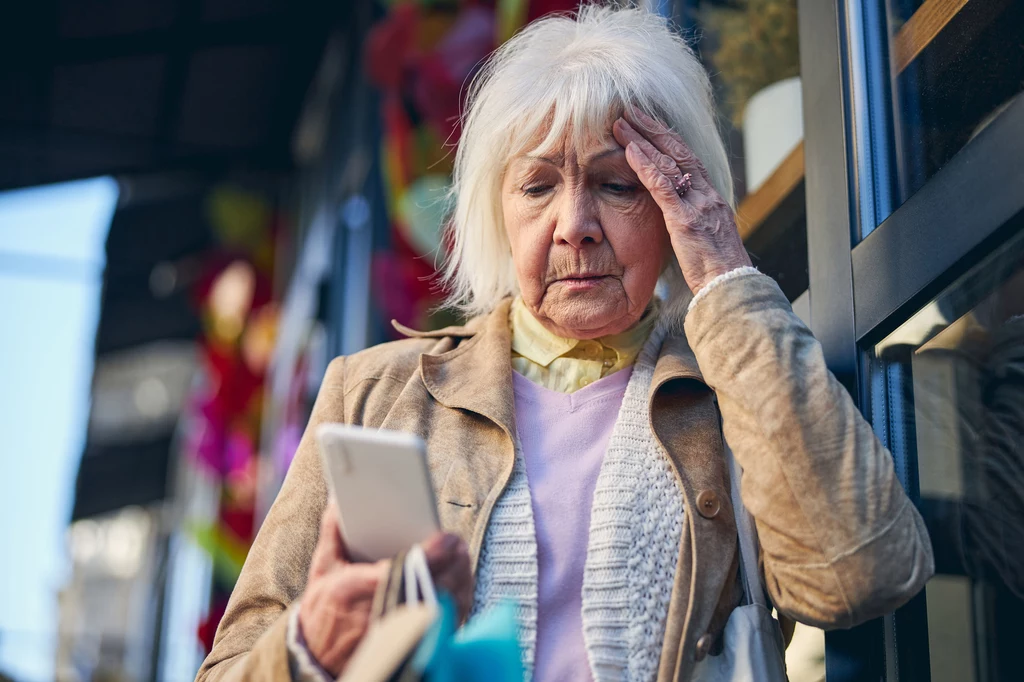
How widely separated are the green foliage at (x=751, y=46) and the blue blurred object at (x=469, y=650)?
4.12 feet

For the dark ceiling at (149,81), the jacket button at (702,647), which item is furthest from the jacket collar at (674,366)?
the dark ceiling at (149,81)

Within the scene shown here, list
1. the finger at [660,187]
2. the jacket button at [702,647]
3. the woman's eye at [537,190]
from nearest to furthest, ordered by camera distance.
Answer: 1. the jacket button at [702,647]
2. the finger at [660,187]
3. the woman's eye at [537,190]

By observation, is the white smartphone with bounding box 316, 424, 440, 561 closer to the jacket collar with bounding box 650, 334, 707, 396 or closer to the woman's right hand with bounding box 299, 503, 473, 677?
the woman's right hand with bounding box 299, 503, 473, 677

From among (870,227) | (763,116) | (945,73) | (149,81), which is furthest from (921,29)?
(149,81)

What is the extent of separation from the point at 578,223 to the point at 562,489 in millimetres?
355

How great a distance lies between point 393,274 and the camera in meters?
3.21

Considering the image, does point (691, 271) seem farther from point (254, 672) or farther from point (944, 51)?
point (254, 672)

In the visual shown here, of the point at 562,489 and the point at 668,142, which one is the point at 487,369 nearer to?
the point at 562,489

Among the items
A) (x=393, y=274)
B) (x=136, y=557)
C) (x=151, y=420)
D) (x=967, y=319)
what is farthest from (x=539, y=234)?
(x=136, y=557)

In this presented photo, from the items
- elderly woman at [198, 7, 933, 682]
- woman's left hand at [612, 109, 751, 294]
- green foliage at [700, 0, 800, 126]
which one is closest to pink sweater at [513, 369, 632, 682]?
elderly woman at [198, 7, 933, 682]

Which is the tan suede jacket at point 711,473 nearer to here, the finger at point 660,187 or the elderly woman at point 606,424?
the elderly woman at point 606,424

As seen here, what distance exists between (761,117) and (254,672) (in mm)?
1502

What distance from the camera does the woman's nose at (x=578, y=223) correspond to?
59.0 inches

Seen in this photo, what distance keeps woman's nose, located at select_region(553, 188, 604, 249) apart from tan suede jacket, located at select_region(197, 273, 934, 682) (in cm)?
19
